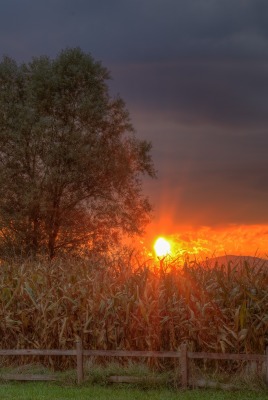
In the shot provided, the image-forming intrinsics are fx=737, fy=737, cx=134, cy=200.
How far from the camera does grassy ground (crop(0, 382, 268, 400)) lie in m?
17.5

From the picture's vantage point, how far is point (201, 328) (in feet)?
63.4

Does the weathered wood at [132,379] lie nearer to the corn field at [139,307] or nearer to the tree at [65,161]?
the corn field at [139,307]

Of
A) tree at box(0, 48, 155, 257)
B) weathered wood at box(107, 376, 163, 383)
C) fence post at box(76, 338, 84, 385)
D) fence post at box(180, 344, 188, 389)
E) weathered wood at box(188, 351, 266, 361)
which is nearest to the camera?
weathered wood at box(188, 351, 266, 361)

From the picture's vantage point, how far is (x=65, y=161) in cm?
4488

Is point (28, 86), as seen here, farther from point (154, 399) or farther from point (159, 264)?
point (154, 399)

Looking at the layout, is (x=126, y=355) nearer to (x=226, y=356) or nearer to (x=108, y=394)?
(x=108, y=394)

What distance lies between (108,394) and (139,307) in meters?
2.88

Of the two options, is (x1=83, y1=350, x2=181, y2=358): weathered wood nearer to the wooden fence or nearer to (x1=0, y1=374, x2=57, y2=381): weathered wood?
the wooden fence

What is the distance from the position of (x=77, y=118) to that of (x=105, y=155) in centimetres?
294

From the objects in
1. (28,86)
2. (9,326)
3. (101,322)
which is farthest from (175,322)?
(28,86)

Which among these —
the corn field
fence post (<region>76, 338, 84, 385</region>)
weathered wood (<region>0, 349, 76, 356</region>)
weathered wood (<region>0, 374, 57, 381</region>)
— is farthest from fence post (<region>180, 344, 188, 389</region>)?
weathered wood (<region>0, 374, 57, 381</region>)

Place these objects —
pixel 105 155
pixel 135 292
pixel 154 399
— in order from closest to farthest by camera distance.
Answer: pixel 154 399 < pixel 135 292 < pixel 105 155

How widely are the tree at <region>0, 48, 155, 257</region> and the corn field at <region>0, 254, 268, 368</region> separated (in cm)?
2210

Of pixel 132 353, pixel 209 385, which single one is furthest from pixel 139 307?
pixel 209 385
